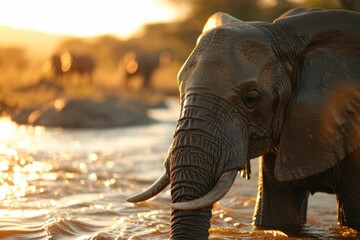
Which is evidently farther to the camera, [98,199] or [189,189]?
[98,199]

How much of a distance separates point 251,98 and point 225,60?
0.22m

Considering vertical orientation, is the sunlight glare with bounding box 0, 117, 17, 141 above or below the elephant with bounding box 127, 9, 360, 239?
above

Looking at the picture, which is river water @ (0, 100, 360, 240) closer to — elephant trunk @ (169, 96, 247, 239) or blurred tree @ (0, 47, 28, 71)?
elephant trunk @ (169, 96, 247, 239)

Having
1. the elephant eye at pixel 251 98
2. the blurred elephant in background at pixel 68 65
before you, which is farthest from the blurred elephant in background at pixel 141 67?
the elephant eye at pixel 251 98

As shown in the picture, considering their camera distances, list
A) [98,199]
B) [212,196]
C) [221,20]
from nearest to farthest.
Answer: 1. [212,196]
2. [221,20]
3. [98,199]

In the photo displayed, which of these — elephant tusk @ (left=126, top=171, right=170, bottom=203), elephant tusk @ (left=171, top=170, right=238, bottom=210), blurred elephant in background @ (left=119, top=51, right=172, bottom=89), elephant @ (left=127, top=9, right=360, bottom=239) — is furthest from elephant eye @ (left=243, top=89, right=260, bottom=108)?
blurred elephant in background @ (left=119, top=51, right=172, bottom=89)

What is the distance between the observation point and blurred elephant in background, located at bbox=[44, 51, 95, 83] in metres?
26.8

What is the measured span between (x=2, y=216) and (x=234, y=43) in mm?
2323

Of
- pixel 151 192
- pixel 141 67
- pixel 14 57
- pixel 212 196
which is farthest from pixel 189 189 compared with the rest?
pixel 14 57

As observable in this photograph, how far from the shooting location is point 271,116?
3811mm

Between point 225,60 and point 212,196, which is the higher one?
point 225,60

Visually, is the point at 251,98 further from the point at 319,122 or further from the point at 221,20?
the point at 221,20

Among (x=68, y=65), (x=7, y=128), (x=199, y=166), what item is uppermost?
(x=68, y=65)

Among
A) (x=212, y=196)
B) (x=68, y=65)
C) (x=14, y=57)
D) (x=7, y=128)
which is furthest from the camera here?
(x=14, y=57)
